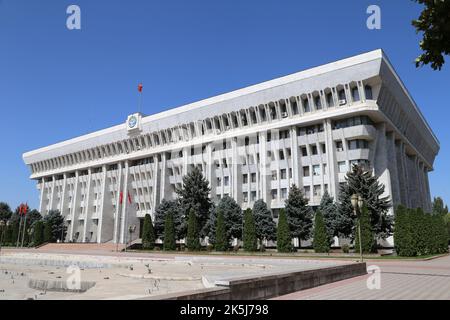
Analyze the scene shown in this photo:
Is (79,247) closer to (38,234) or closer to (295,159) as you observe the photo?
(38,234)

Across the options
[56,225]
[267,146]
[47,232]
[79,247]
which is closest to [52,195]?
[56,225]

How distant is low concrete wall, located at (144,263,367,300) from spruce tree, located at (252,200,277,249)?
92.7 feet

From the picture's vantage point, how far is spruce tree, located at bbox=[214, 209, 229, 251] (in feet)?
133

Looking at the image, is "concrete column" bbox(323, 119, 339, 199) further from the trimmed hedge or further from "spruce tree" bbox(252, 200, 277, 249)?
the trimmed hedge

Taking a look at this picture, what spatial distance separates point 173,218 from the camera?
154 ft

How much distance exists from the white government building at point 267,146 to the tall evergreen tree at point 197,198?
238 inches

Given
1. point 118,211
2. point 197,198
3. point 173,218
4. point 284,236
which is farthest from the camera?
point 118,211

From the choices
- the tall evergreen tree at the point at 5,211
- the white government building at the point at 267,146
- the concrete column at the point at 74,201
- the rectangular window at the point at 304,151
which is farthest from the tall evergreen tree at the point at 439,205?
the tall evergreen tree at the point at 5,211

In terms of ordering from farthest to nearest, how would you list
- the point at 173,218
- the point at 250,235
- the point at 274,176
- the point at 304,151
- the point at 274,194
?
1. the point at 274,176
2. the point at 274,194
3. the point at 304,151
4. the point at 173,218
5. the point at 250,235

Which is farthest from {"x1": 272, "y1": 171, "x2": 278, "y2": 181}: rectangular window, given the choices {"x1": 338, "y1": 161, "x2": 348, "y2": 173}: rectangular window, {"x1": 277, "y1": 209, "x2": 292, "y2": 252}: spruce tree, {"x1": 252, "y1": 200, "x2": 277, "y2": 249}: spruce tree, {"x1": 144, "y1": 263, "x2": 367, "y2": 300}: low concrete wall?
{"x1": 144, "y1": 263, "x2": 367, "y2": 300}: low concrete wall

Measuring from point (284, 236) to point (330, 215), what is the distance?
5560 millimetres

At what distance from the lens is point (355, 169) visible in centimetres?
3591
